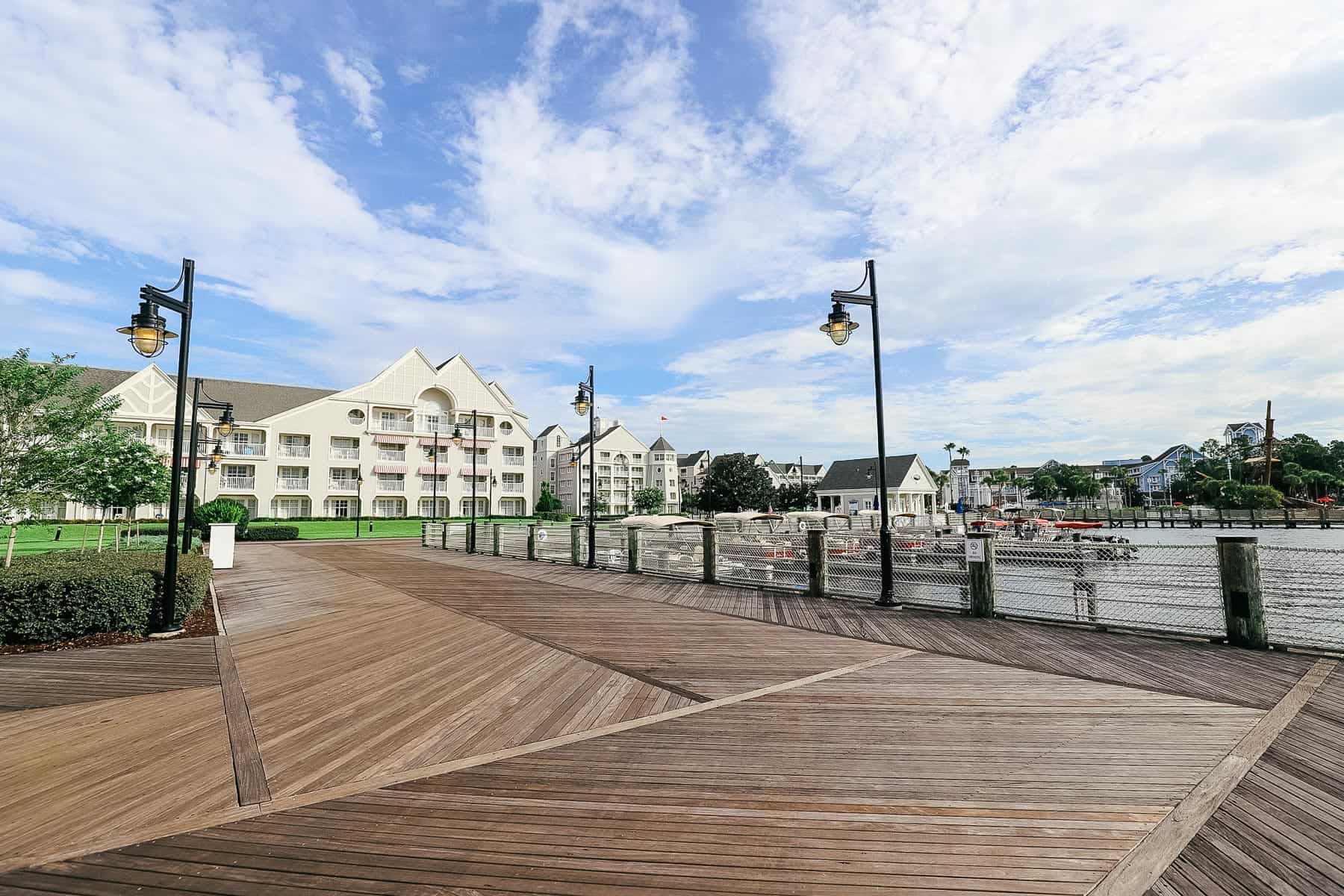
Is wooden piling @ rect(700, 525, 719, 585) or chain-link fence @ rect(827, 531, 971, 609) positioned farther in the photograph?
wooden piling @ rect(700, 525, 719, 585)

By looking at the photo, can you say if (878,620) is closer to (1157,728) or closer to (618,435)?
(1157,728)

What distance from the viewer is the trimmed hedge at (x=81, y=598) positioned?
762 centimetres

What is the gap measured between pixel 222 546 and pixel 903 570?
19583 millimetres

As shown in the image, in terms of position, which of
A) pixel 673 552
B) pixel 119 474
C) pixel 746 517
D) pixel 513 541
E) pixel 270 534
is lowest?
pixel 270 534

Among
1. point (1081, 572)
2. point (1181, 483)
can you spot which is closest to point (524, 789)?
point (1081, 572)

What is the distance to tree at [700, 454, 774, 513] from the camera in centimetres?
7650

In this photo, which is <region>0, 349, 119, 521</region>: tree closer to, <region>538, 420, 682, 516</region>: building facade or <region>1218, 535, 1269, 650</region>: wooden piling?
<region>1218, 535, 1269, 650</region>: wooden piling

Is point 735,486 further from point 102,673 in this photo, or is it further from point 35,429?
point 102,673

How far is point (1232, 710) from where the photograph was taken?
481cm

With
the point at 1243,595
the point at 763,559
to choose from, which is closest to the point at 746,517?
the point at 763,559

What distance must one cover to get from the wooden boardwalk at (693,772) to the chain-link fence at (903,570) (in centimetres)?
242

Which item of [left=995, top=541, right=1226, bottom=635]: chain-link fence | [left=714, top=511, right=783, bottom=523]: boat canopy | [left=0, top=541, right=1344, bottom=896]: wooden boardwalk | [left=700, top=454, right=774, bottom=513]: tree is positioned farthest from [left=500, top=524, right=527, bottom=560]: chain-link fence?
[left=700, top=454, right=774, bottom=513]: tree

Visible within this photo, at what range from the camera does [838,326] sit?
34.9ft

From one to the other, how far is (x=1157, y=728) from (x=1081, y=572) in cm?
460
